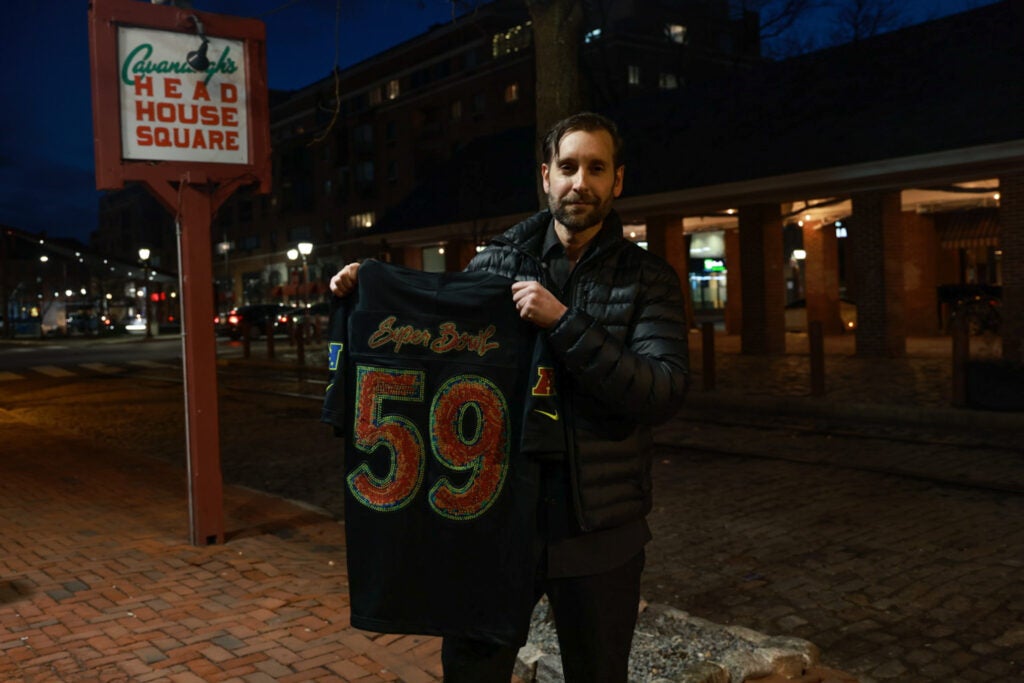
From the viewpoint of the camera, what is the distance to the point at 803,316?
28.7 meters

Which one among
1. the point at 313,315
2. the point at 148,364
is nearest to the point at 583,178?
the point at 148,364

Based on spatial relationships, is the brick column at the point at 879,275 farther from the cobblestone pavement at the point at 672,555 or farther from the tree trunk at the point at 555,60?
the tree trunk at the point at 555,60

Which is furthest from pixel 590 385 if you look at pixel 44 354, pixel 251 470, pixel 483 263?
pixel 44 354

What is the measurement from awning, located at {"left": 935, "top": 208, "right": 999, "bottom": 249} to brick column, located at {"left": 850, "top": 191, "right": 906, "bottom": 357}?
6339 millimetres

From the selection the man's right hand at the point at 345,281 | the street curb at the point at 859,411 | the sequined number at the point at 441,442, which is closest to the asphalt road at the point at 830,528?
the street curb at the point at 859,411

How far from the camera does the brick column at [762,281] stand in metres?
20.8

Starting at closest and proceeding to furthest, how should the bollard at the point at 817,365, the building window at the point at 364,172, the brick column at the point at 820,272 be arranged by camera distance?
the bollard at the point at 817,365 < the brick column at the point at 820,272 < the building window at the point at 364,172

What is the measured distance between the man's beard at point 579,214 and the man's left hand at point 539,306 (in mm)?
262

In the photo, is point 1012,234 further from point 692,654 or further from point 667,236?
point 692,654

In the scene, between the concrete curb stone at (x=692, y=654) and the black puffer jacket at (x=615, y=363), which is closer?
the black puffer jacket at (x=615, y=363)

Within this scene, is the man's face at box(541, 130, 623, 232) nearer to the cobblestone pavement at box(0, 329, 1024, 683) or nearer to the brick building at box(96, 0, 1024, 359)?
the cobblestone pavement at box(0, 329, 1024, 683)

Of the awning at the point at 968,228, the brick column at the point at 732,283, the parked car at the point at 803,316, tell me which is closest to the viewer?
the awning at the point at 968,228

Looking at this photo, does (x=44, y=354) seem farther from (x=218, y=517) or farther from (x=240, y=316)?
(x=218, y=517)

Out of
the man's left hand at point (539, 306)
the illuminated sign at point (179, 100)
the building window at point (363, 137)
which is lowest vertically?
the man's left hand at point (539, 306)
